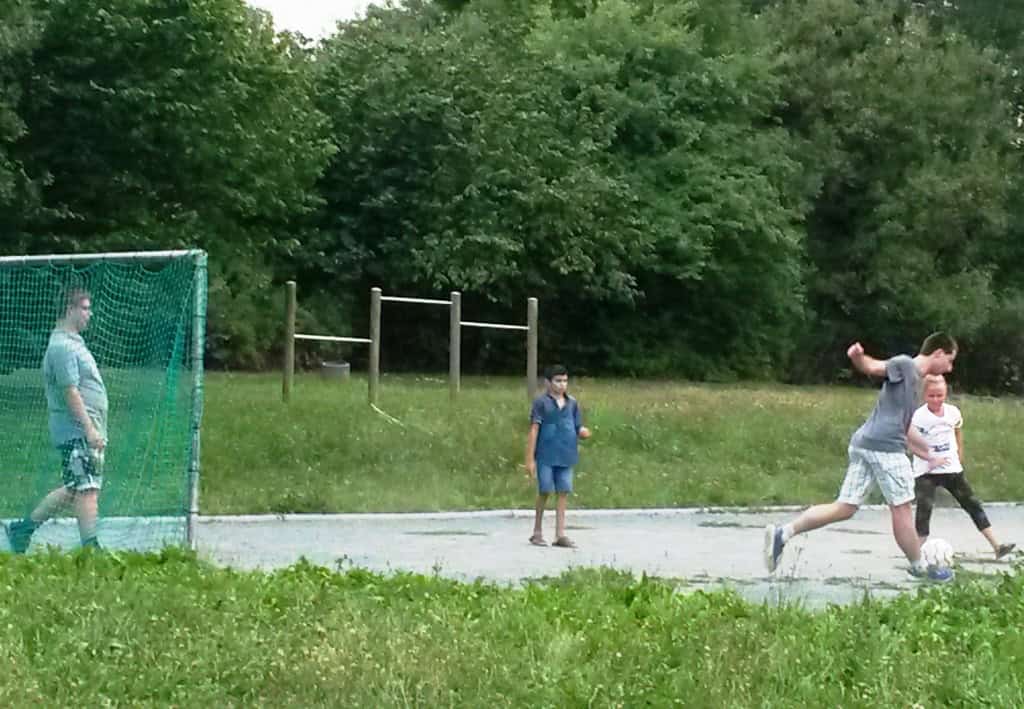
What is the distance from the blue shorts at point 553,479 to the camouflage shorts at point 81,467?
4.15m

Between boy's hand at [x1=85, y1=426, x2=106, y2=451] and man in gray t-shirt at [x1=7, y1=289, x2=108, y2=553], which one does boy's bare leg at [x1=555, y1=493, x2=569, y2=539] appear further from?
boy's hand at [x1=85, y1=426, x2=106, y2=451]

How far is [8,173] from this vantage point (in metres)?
26.3

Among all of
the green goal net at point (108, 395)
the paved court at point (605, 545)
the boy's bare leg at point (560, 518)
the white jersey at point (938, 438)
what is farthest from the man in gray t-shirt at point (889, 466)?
the green goal net at point (108, 395)

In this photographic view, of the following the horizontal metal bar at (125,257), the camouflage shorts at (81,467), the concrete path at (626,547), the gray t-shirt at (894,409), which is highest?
the horizontal metal bar at (125,257)

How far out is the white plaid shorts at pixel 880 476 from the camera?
451 inches

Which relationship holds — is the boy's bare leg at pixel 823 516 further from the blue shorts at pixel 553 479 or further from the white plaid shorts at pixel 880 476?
the blue shorts at pixel 553 479

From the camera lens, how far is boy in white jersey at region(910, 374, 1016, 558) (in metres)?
13.0

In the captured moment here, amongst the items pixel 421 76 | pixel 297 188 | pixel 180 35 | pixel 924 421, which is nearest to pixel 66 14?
pixel 180 35

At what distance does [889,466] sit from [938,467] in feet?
5.68

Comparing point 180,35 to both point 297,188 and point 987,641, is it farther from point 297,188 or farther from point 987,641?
point 987,641

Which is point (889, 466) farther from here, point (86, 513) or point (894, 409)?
point (86, 513)

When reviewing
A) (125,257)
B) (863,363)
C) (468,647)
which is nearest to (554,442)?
(863,363)

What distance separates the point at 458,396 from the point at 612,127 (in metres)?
16.0

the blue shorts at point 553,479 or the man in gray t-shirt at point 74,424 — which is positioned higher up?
the man in gray t-shirt at point 74,424
